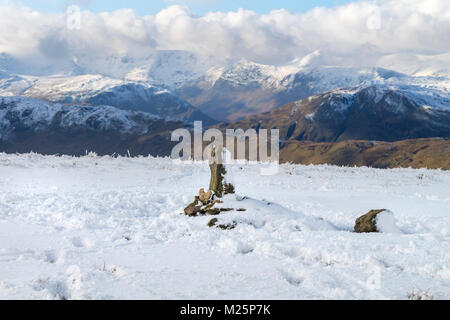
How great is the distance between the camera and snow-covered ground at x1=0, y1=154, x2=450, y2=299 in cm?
711

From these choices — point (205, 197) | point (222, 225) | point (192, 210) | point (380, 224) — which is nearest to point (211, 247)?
point (222, 225)

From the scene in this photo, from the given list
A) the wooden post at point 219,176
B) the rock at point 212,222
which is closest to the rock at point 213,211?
the rock at point 212,222

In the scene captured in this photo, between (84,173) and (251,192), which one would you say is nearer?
(251,192)

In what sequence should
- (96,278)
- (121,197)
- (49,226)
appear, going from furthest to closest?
(121,197)
(49,226)
(96,278)

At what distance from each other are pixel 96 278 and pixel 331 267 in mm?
4889

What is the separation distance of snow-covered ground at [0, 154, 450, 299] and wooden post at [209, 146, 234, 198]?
1.42 meters

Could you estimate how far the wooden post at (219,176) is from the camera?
15.4 m

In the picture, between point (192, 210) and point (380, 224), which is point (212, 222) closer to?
point (192, 210)

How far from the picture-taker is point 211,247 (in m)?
10.3

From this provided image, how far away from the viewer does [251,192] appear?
21.0 meters

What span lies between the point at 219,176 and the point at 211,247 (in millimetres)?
5614

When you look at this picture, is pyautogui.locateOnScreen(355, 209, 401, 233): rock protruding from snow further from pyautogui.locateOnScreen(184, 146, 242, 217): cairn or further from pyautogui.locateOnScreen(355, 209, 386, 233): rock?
pyautogui.locateOnScreen(184, 146, 242, 217): cairn
